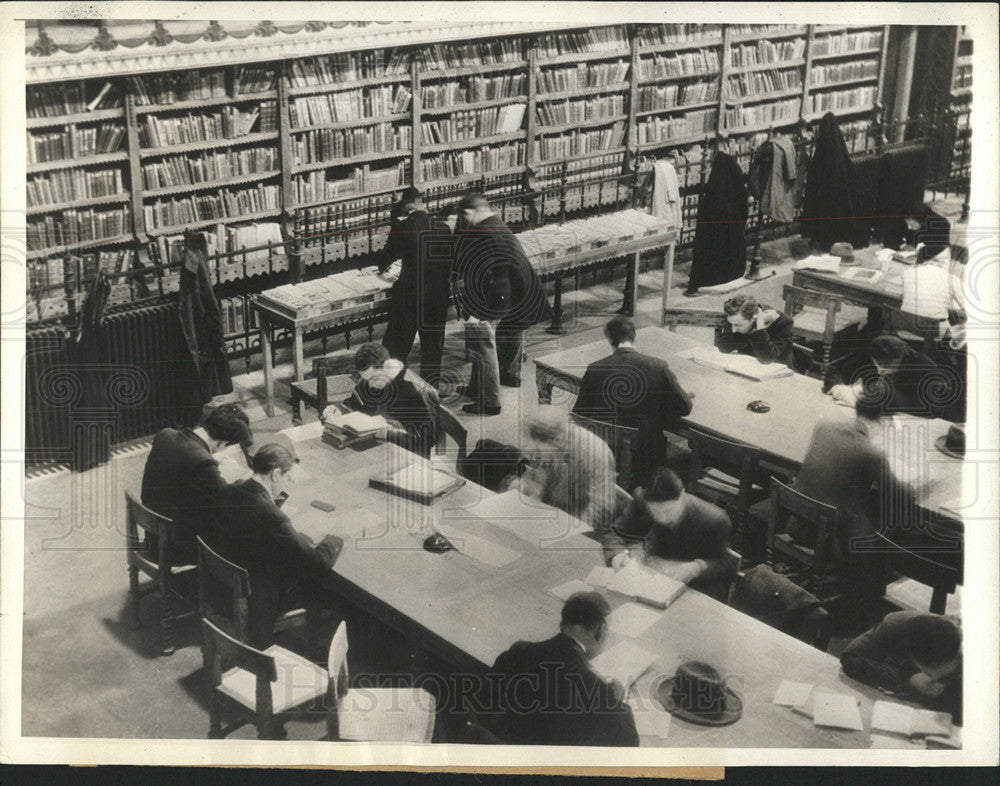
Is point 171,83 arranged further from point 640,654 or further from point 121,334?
point 640,654

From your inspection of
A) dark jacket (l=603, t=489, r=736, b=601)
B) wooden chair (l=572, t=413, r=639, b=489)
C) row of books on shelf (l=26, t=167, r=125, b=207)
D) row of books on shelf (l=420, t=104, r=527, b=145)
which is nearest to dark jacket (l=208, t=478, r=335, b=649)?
dark jacket (l=603, t=489, r=736, b=601)

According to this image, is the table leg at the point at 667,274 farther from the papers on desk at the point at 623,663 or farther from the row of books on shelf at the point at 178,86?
the papers on desk at the point at 623,663

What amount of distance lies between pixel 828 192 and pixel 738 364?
180 cm

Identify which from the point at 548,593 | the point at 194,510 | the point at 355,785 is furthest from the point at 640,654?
the point at 194,510

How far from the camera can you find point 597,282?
7316 mm

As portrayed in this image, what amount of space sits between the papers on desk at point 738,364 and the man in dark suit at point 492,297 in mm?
908

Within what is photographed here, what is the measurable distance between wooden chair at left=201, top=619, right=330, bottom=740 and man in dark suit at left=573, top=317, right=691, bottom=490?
74.3 inches

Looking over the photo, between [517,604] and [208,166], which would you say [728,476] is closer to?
[517,604]

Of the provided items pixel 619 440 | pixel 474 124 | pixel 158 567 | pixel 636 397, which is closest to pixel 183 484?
pixel 158 567

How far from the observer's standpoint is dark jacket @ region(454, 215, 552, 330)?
6500 mm

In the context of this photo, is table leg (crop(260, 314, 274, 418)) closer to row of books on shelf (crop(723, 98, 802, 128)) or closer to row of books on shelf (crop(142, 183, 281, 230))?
row of books on shelf (crop(142, 183, 281, 230))

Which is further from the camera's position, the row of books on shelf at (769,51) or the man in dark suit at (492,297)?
the row of books on shelf at (769,51)

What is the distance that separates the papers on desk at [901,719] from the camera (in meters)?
4.58

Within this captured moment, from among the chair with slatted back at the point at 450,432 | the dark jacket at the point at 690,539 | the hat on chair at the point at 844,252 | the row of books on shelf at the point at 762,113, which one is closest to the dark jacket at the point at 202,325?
the chair with slatted back at the point at 450,432
